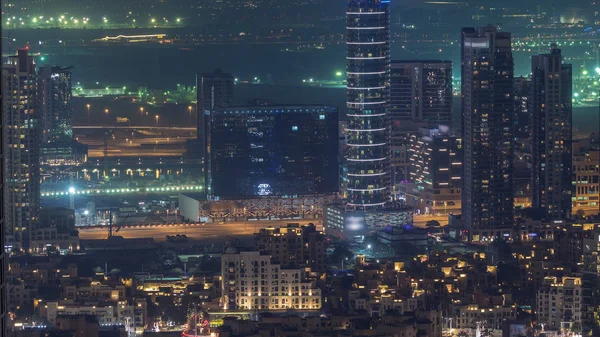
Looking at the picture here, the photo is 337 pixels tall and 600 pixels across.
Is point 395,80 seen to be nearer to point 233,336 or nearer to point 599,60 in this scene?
point 599,60

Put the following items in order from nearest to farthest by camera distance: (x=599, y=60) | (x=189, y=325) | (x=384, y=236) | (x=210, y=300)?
(x=189, y=325)
(x=210, y=300)
(x=384, y=236)
(x=599, y=60)

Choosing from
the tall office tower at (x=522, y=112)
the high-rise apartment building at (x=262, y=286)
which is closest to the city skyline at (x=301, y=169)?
the high-rise apartment building at (x=262, y=286)

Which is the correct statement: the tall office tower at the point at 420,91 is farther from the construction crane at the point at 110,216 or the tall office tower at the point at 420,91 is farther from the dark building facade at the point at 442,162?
the construction crane at the point at 110,216

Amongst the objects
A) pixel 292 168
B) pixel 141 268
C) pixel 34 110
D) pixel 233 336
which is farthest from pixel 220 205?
pixel 233 336

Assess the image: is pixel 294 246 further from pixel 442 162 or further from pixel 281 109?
pixel 281 109

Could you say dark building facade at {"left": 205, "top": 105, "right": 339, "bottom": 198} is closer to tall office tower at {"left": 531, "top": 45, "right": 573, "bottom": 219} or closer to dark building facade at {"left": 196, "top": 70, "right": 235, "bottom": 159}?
dark building facade at {"left": 196, "top": 70, "right": 235, "bottom": 159}

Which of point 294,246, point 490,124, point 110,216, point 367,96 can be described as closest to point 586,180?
point 490,124
